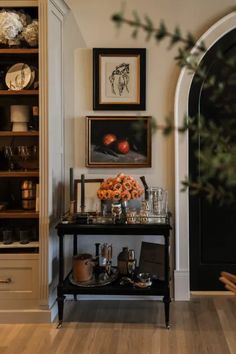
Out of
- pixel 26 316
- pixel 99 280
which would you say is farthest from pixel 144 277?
pixel 26 316

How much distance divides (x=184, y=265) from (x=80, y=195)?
3.47ft

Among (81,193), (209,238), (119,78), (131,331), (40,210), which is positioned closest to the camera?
(131,331)

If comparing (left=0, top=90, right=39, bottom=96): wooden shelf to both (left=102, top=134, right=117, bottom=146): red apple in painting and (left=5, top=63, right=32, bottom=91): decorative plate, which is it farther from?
(left=102, top=134, right=117, bottom=146): red apple in painting

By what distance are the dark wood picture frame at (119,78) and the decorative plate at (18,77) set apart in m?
0.59

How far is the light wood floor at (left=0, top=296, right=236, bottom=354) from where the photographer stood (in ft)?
9.68

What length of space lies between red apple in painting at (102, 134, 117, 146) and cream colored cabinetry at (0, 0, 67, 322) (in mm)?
429

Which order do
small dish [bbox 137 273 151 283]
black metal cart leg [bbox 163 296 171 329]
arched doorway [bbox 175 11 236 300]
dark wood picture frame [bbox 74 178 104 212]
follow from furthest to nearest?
arched doorway [bbox 175 11 236 300], dark wood picture frame [bbox 74 178 104 212], small dish [bbox 137 273 151 283], black metal cart leg [bbox 163 296 171 329]

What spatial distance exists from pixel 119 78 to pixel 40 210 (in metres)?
1.27

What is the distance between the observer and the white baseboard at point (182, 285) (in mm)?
3807

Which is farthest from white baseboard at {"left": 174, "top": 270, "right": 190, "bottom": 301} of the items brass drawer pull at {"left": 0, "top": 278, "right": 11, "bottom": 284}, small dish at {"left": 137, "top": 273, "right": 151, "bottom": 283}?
brass drawer pull at {"left": 0, "top": 278, "right": 11, "bottom": 284}

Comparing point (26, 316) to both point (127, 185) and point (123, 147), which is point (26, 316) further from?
point (123, 147)

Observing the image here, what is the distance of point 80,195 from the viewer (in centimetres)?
362

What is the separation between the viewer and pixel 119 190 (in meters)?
3.39

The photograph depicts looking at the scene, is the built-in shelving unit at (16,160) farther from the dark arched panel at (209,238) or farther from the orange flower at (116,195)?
the dark arched panel at (209,238)
